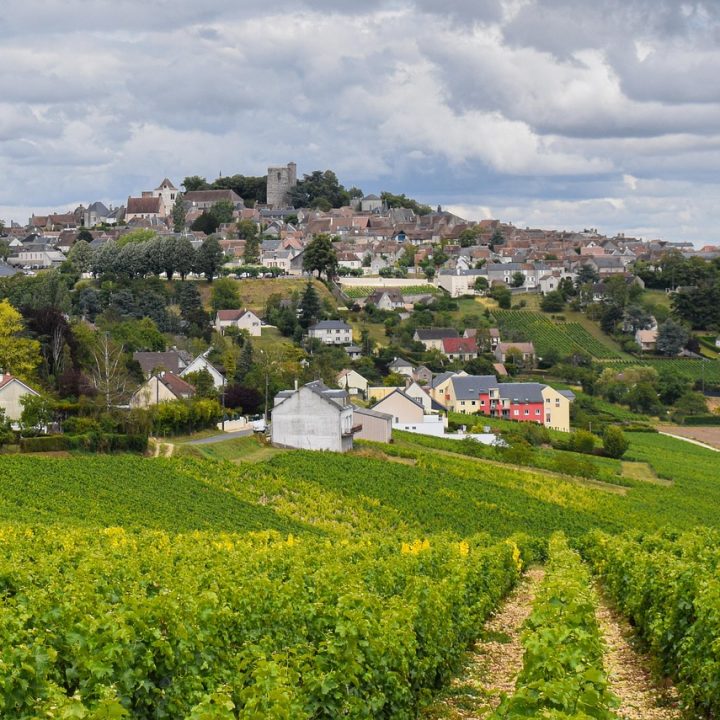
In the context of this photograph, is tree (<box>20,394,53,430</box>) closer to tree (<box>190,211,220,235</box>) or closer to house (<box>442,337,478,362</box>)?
house (<box>442,337,478,362</box>)

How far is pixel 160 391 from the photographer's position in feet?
202

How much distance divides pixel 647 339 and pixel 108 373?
68.9m

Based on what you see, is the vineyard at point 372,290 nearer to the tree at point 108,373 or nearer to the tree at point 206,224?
the tree at point 206,224

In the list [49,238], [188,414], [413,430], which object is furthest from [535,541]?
[49,238]

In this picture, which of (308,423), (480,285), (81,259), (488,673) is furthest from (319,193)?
(488,673)

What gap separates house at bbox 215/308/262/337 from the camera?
97.9m

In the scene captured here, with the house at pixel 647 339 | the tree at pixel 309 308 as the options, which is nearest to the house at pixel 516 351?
the house at pixel 647 339

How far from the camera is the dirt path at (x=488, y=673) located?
16031mm

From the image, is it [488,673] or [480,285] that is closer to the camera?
[488,673]

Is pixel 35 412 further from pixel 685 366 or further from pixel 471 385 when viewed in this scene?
pixel 685 366

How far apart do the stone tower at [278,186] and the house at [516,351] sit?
276 ft

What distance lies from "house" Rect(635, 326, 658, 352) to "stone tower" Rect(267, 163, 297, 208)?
79.4m

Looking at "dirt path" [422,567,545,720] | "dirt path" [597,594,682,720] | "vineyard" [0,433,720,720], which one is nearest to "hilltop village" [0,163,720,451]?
"vineyard" [0,433,720,720]

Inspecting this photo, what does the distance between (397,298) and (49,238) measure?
5697 centimetres
